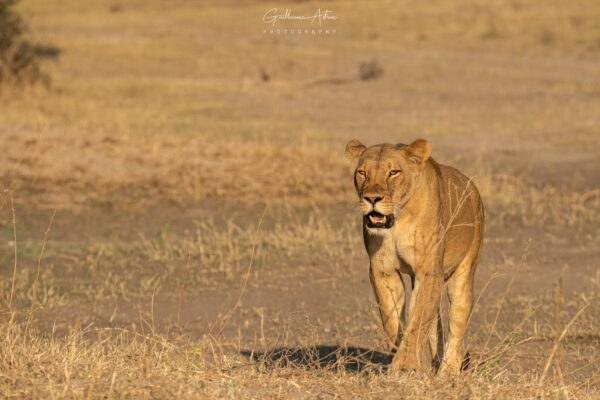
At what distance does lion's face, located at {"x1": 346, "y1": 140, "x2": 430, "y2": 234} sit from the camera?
3.91m

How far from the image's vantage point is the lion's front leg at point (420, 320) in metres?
4.17

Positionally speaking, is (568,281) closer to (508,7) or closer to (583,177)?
(583,177)

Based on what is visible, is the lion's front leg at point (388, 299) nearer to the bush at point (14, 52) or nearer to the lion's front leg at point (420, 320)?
the lion's front leg at point (420, 320)

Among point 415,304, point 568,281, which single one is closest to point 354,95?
point 568,281

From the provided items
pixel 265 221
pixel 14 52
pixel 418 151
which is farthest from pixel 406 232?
pixel 14 52

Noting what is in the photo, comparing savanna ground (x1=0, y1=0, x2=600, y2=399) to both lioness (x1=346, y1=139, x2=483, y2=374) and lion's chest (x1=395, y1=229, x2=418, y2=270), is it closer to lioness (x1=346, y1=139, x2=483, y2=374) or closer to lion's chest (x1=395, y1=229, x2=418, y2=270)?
lioness (x1=346, y1=139, x2=483, y2=374)

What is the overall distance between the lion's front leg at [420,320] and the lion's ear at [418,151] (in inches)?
20.5

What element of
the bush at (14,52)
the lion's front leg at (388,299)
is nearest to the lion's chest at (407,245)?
the lion's front leg at (388,299)

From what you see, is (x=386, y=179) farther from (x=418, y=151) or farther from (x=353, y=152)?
(x=353, y=152)

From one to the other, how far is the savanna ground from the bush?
1.72 ft

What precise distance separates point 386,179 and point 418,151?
Answer: 22 centimetres

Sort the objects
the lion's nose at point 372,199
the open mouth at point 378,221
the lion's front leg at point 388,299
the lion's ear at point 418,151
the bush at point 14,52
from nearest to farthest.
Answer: the lion's nose at point 372,199 < the open mouth at point 378,221 < the lion's ear at point 418,151 < the lion's front leg at point 388,299 < the bush at point 14,52

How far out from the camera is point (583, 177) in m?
11.9

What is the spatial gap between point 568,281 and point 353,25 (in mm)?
26037
